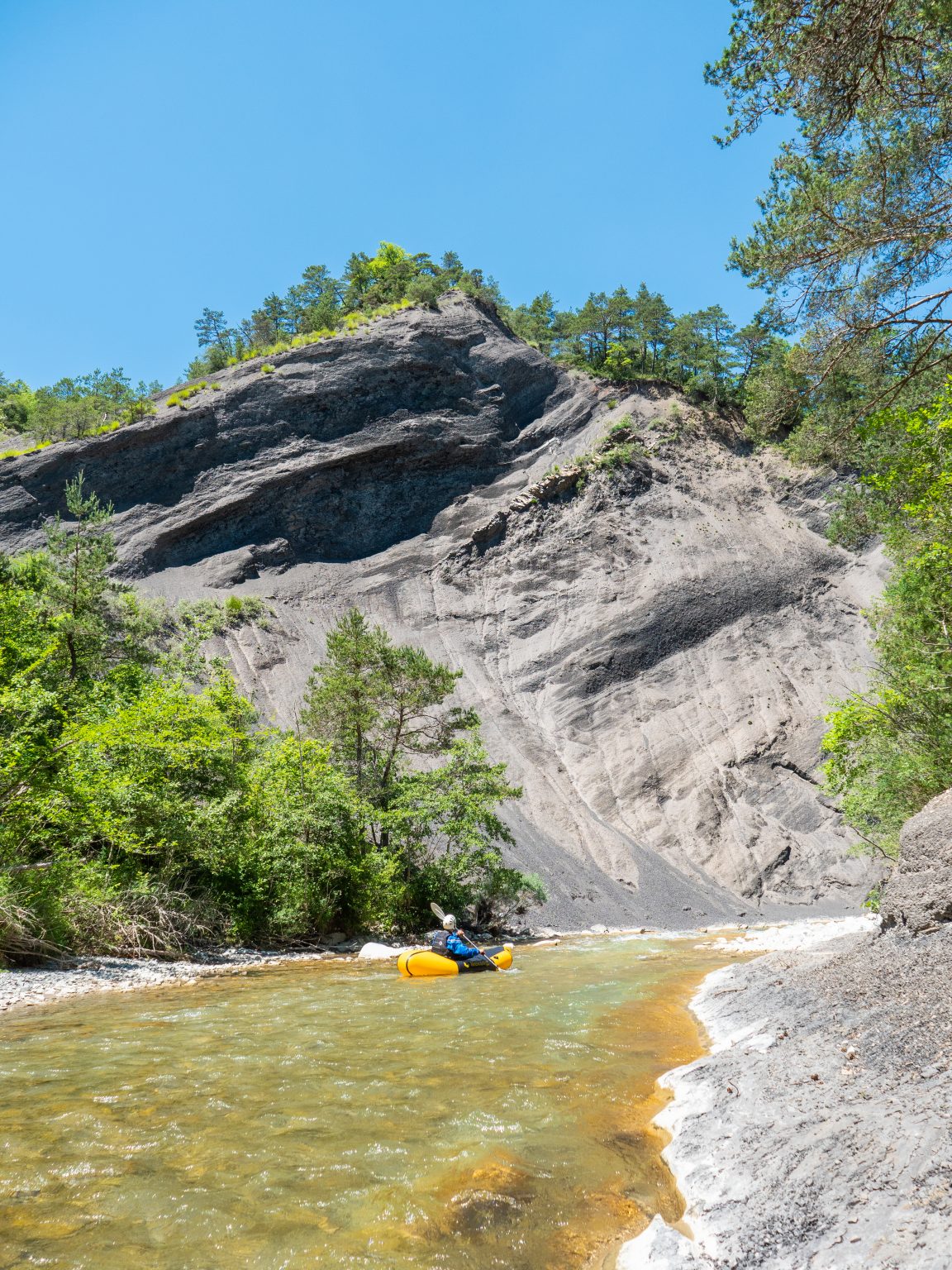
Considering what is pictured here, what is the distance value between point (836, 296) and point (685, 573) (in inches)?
1132

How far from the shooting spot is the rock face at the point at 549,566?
97.0 feet

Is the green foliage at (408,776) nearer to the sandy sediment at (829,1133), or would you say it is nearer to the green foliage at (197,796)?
the green foliage at (197,796)

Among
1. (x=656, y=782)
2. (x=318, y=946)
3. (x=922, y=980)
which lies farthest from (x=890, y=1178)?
(x=656, y=782)

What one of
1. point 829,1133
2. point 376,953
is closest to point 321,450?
point 376,953

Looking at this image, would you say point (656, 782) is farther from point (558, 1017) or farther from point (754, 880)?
point (558, 1017)

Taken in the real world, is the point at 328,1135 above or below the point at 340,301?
below

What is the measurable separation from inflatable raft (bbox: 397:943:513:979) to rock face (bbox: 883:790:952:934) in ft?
26.0

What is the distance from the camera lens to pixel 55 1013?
959cm

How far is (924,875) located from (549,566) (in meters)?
33.2

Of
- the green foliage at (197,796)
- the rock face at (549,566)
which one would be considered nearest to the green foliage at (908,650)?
the green foliage at (197,796)

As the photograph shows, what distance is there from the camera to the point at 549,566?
132ft

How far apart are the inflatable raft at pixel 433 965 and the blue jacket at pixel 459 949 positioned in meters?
0.09

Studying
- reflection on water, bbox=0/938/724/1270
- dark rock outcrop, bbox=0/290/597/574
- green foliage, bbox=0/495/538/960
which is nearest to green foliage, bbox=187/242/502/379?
dark rock outcrop, bbox=0/290/597/574

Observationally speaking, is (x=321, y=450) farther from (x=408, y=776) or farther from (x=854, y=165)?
(x=854, y=165)
